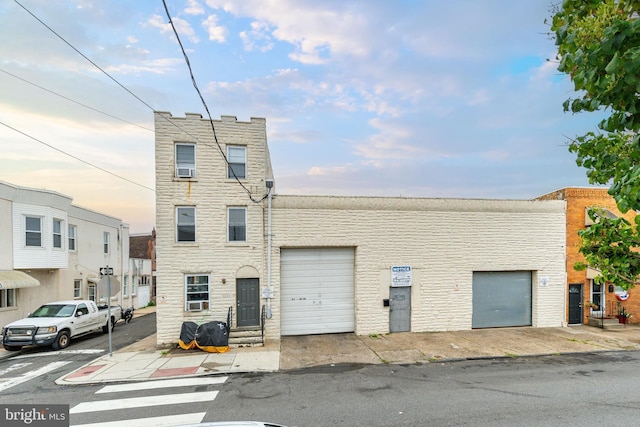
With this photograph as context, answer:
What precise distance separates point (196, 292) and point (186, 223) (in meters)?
2.90

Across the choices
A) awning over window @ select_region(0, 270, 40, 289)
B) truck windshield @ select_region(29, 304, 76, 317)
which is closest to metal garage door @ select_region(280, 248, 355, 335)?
truck windshield @ select_region(29, 304, 76, 317)

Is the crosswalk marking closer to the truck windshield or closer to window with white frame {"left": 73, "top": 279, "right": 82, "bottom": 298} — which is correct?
the truck windshield

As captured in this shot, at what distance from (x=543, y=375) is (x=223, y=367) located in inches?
379

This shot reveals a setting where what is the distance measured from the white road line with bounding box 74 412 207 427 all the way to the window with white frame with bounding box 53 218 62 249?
53.7 ft

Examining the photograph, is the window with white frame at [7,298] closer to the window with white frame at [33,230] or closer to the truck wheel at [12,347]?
the window with white frame at [33,230]

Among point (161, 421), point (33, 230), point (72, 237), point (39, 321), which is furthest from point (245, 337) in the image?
point (72, 237)

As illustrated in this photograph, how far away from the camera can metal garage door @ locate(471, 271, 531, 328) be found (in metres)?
15.4

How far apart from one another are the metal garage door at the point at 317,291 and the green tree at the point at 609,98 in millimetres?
11105

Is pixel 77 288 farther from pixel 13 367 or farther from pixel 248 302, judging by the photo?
pixel 248 302

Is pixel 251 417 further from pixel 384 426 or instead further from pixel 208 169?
pixel 208 169

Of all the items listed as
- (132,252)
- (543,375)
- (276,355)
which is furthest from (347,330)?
(132,252)

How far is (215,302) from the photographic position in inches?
523

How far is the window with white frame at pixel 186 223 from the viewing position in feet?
43.8

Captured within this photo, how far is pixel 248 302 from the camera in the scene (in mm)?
13602
